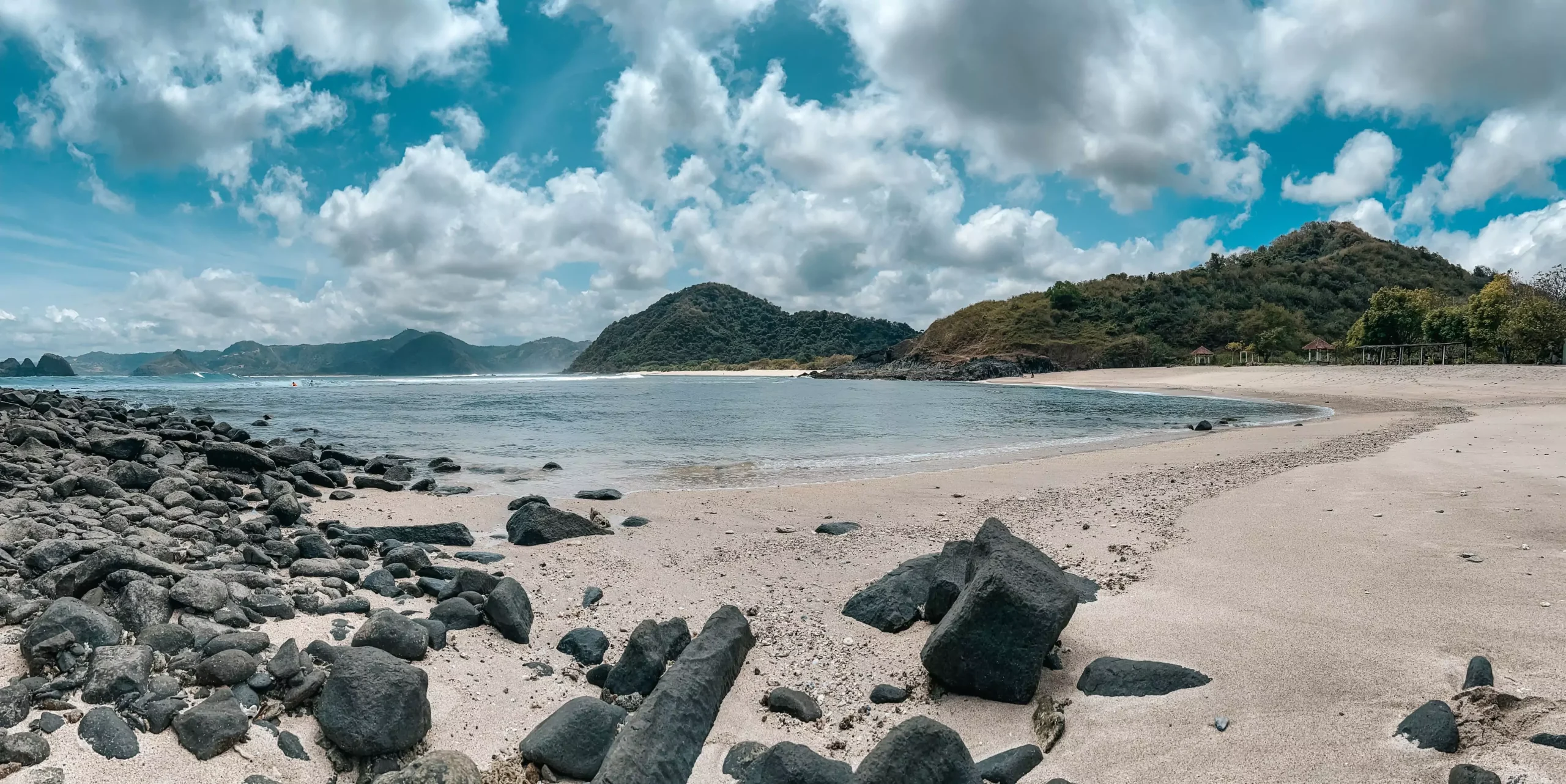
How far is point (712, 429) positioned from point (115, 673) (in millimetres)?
21732

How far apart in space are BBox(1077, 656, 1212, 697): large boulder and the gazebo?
3257 inches

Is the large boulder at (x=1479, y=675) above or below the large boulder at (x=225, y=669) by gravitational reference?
above

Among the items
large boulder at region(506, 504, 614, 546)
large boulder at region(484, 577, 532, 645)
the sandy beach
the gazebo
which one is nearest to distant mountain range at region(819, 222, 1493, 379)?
the gazebo

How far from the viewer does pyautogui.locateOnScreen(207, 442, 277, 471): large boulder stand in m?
12.8

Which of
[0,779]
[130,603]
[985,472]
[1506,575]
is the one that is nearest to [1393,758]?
[1506,575]

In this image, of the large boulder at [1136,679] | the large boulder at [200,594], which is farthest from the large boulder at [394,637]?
the large boulder at [1136,679]

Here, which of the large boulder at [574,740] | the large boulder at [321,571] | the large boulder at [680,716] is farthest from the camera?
the large boulder at [321,571]

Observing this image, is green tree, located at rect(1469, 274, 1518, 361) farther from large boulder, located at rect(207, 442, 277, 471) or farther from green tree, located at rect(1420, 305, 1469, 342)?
large boulder, located at rect(207, 442, 277, 471)

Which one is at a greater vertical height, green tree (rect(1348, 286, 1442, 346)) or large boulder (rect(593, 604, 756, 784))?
green tree (rect(1348, 286, 1442, 346))

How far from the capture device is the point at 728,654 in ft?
15.6

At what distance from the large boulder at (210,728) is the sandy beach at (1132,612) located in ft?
0.18

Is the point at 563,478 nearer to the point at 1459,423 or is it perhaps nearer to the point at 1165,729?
the point at 1165,729

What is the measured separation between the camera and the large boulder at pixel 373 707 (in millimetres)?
3838

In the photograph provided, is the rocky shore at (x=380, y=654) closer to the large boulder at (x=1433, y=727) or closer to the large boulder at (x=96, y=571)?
the large boulder at (x=96, y=571)
